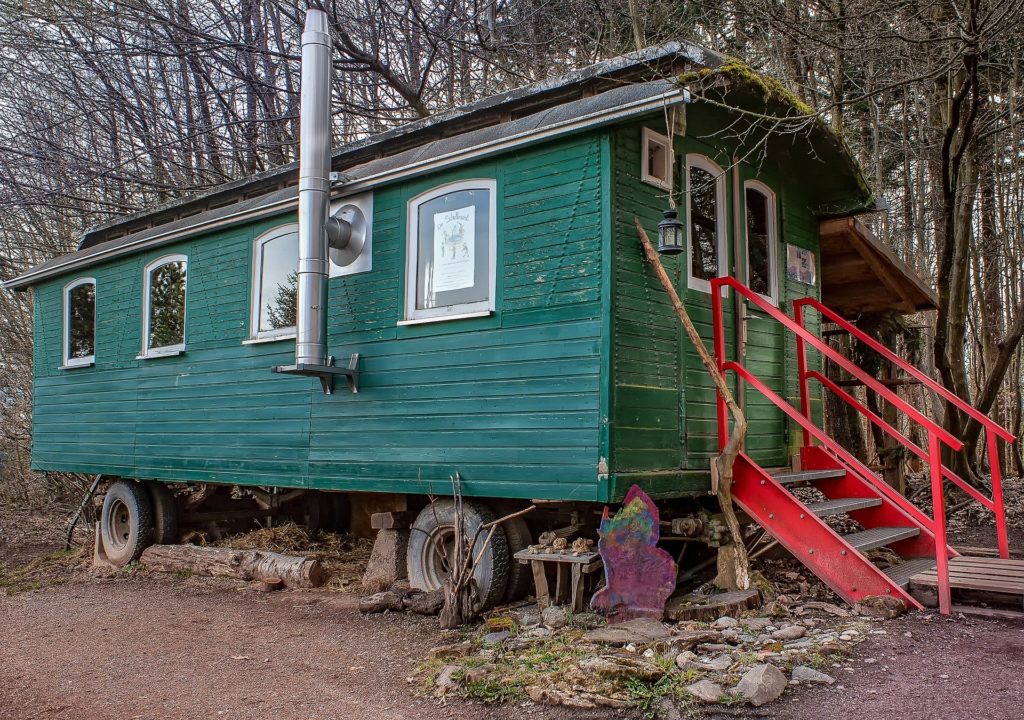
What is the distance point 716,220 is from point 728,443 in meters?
2.01

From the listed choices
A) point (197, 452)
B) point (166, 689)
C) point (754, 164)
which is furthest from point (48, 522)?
point (754, 164)

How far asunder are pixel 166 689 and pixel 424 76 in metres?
9.25

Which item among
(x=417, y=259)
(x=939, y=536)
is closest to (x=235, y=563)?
(x=417, y=259)

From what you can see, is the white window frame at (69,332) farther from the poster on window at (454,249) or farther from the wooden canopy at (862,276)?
the wooden canopy at (862,276)

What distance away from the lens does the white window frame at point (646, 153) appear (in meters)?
6.18

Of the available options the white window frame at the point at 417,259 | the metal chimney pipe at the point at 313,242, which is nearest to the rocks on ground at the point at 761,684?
the white window frame at the point at 417,259

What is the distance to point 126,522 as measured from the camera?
10453mm

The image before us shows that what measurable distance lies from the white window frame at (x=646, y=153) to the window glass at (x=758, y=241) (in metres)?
1.33

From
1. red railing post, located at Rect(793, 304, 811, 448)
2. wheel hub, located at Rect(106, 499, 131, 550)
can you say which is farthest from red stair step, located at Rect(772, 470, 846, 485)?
wheel hub, located at Rect(106, 499, 131, 550)

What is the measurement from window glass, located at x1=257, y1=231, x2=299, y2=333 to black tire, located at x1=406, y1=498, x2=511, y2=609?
2.46m

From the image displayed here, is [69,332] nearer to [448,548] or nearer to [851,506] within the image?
[448,548]

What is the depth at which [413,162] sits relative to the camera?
6.79 metres

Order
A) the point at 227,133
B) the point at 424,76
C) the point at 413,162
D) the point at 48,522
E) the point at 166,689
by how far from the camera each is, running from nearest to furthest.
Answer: the point at 166,689
the point at 413,162
the point at 424,76
the point at 48,522
the point at 227,133

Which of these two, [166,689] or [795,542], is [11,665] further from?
[795,542]
